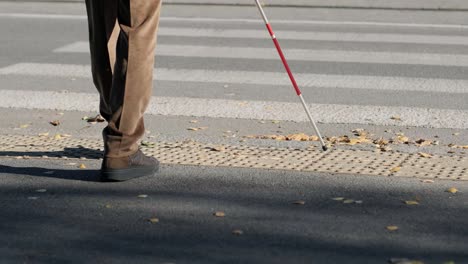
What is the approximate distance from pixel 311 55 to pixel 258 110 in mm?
2528

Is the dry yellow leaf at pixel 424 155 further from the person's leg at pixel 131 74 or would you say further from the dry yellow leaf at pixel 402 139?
the person's leg at pixel 131 74

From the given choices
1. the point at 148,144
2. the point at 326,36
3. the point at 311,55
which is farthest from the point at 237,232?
the point at 326,36

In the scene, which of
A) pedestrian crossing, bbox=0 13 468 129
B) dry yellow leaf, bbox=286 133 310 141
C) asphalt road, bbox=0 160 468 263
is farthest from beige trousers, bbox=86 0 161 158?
pedestrian crossing, bbox=0 13 468 129

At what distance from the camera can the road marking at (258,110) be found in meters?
7.62

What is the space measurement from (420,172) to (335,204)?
2.89 feet

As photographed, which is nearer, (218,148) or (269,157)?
(269,157)

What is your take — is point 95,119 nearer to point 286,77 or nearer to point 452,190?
point 286,77

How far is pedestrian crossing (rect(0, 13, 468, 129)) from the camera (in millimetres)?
7914

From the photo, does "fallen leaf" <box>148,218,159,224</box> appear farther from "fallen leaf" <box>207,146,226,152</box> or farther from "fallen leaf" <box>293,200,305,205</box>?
"fallen leaf" <box>207,146,226,152</box>

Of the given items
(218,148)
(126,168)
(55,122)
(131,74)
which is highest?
(131,74)

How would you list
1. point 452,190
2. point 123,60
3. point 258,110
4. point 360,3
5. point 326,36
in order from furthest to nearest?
point 360,3 → point 326,36 → point 258,110 → point 123,60 → point 452,190

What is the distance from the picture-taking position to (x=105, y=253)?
→ 4340 millimetres

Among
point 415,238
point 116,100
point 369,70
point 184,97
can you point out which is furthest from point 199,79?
point 415,238

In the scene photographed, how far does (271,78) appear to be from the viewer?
9.27 meters
